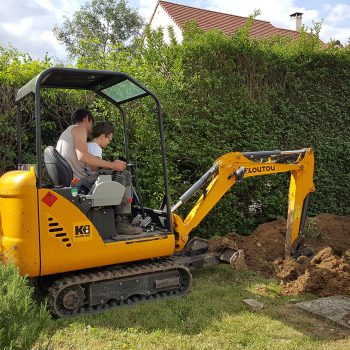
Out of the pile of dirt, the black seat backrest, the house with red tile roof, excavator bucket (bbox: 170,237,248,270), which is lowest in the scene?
the pile of dirt

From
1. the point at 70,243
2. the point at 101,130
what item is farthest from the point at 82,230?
the point at 101,130

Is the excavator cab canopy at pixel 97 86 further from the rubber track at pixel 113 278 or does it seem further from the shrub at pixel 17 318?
the shrub at pixel 17 318

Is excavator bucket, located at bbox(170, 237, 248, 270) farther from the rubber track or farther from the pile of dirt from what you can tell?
the rubber track

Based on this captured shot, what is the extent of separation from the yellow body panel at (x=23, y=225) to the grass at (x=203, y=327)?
669 millimetres

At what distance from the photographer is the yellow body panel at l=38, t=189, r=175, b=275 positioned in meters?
4.36

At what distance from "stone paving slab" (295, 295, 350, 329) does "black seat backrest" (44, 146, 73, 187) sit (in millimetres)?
2891

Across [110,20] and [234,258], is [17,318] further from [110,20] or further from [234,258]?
[110,20]

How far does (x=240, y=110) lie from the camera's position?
8.32 m

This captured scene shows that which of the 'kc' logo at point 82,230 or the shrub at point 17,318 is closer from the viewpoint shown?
the shrub at point 17,318

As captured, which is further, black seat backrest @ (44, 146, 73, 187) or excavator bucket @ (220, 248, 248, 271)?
excavator bucket @ (220, 248, 248, 271)

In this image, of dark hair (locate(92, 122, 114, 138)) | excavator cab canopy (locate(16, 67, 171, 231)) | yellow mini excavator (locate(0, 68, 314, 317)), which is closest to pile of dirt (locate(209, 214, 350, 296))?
yellow mini excavator (locate(0, 68, 314, 317))

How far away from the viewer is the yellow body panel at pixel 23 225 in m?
4.25

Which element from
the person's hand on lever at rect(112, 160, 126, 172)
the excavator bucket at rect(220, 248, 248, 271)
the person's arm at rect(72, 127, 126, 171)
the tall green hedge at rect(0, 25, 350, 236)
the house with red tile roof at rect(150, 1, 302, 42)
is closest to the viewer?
the person's arm at rect(72, 127, 126, 171)

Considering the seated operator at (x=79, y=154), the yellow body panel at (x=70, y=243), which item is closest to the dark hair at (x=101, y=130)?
the seated operator at (x=79, y=154)
